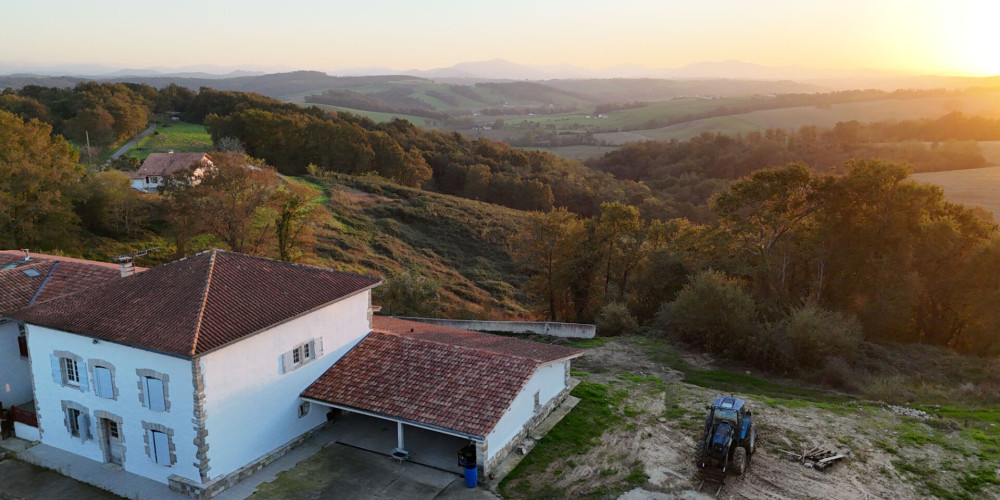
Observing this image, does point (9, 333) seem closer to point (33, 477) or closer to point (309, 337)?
point (33, 477)

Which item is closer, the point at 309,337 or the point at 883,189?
the point at 309,337

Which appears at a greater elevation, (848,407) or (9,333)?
(9,333)

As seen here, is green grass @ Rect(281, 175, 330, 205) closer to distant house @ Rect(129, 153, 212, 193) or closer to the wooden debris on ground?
distant house @ Rect(129, 153, 212, 193)

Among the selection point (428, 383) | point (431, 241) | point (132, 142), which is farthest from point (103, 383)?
point (132, 142)

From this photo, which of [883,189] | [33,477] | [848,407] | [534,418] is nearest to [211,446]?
[33,477]

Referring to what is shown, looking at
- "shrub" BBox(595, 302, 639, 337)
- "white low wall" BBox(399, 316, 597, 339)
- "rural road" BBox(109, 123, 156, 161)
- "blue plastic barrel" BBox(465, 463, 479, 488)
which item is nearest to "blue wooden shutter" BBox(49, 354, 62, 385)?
"blue plastic barrel" BBox(465, 463, 479, 488)

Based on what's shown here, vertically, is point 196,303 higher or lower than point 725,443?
higher

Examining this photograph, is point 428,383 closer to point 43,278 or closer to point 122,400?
point 122,400
